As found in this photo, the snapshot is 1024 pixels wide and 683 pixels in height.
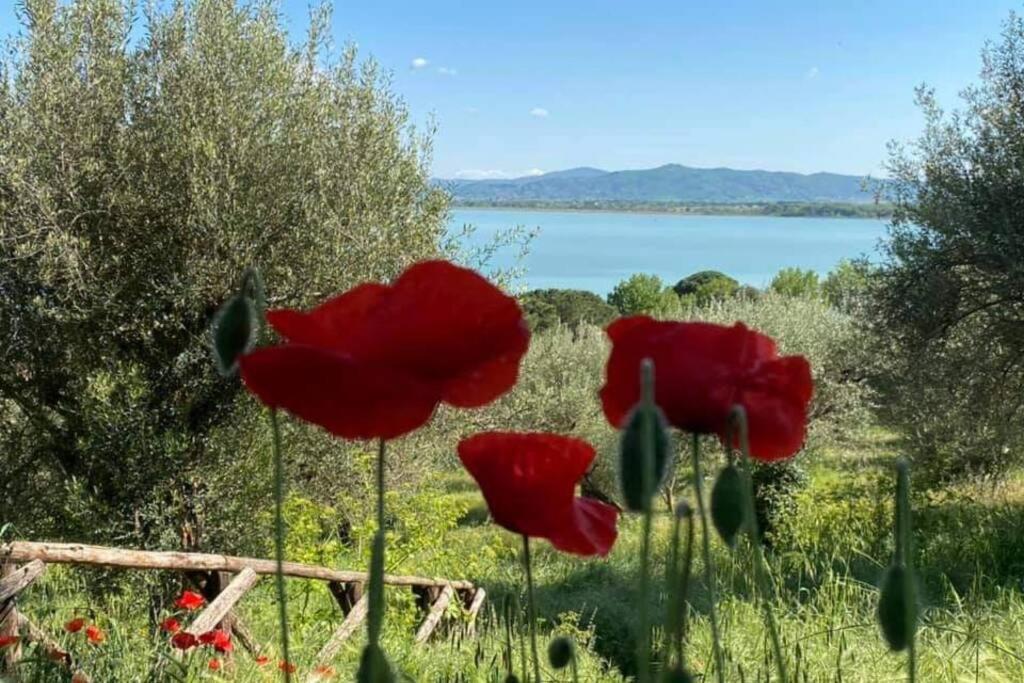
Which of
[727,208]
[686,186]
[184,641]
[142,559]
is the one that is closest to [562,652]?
[184,641]

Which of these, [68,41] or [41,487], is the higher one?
[68,41]

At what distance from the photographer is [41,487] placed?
7430 mm

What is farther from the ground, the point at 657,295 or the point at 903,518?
the point at 903,518

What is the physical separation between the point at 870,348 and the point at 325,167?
23.6ft

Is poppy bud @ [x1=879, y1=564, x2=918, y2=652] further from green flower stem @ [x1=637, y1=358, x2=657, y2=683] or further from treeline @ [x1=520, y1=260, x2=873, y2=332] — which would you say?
treeline @ [x1=520, y1=260, x2=873, y2=332]

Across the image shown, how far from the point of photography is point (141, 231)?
23.4ft

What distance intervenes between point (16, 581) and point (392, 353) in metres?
3.49

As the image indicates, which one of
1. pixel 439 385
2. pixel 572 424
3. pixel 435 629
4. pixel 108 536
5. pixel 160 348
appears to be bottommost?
pixel 572 424

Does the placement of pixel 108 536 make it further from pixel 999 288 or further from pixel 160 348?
pixel 999 288

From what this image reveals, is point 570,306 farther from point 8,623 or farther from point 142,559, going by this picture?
point 8,623

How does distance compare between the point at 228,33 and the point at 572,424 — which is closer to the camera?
the point at 228,33

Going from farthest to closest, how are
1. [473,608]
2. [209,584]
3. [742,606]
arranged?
[473,608]
[742,606]
[209,584]

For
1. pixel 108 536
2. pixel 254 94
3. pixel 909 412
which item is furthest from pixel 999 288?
pixel 108 536

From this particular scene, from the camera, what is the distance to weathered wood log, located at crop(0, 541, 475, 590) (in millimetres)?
3904
